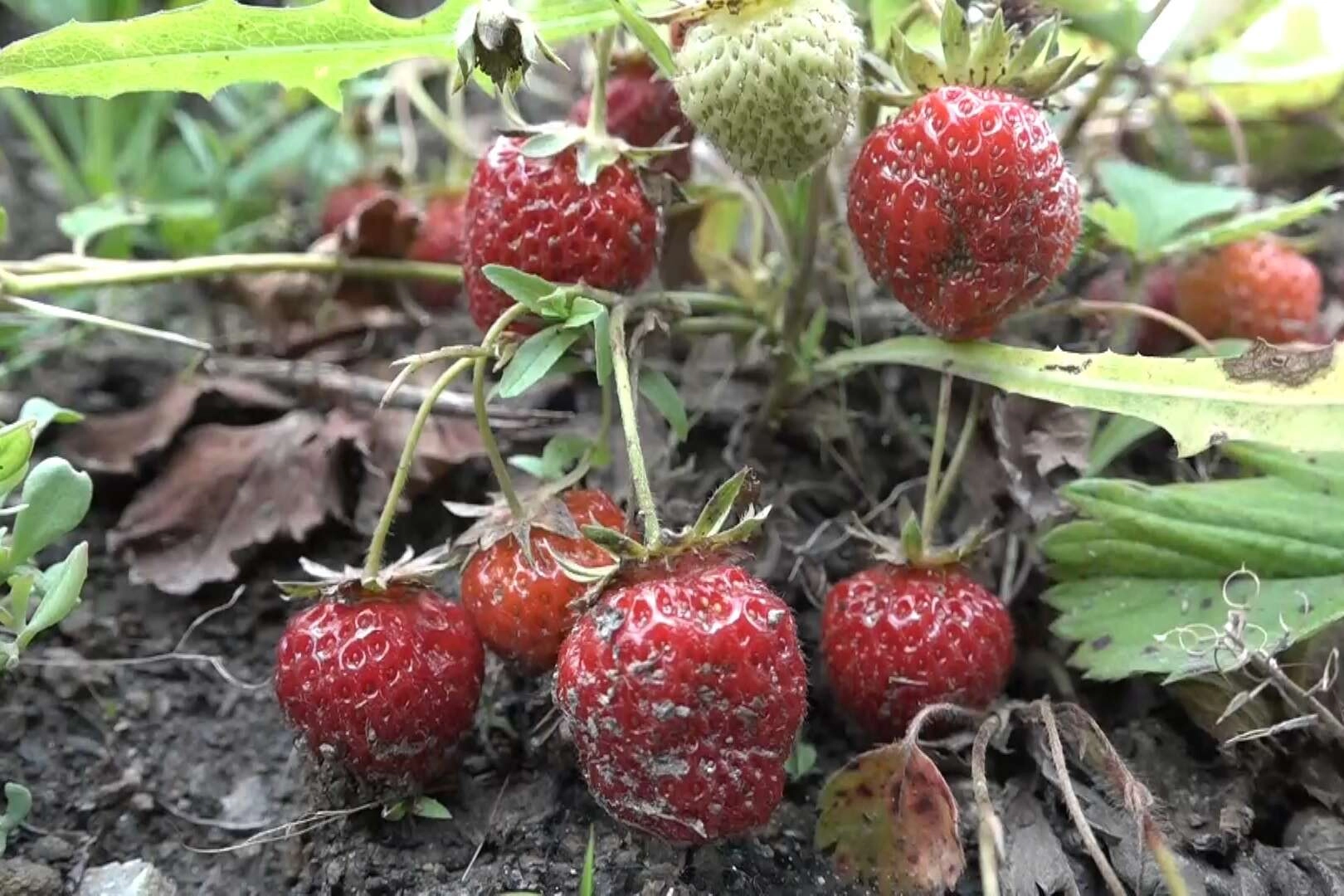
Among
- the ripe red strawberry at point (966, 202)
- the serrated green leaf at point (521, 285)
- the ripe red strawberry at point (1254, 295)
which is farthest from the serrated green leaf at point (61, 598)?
the ripe red strawberry at point (1254, 295)

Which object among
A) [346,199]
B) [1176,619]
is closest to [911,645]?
[1176,619]

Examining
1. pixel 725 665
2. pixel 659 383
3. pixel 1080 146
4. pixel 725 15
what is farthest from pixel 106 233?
pixel 1080 146

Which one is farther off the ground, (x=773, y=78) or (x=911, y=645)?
(x=773, y=78)

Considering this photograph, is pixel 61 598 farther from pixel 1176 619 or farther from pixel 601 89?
pixel 1176 619

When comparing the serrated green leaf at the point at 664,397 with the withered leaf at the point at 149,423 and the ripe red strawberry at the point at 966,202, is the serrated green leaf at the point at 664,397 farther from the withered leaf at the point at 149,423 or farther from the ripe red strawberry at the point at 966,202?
the withered leaf at the point at 149,423

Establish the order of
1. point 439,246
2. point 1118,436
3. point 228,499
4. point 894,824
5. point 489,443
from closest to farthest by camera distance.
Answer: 1. point 894,824
2. point 489,443
3. point 1118,436
4. point 228,499
5. point 439,246

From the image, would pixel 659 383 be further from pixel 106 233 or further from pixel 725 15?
pixel 106 233

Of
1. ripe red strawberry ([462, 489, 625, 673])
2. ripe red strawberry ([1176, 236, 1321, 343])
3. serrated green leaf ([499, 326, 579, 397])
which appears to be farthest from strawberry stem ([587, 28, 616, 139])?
ripe red strawberry ([1176, 236, 1321, 343])

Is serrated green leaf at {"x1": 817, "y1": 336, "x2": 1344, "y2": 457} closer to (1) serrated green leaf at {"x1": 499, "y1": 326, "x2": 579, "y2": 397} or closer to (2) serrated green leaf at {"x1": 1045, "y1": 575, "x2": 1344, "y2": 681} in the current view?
(2) serrated green leaf at {"x1": 1045, "y1": 575, "x2": 1344, "y2": 681}
